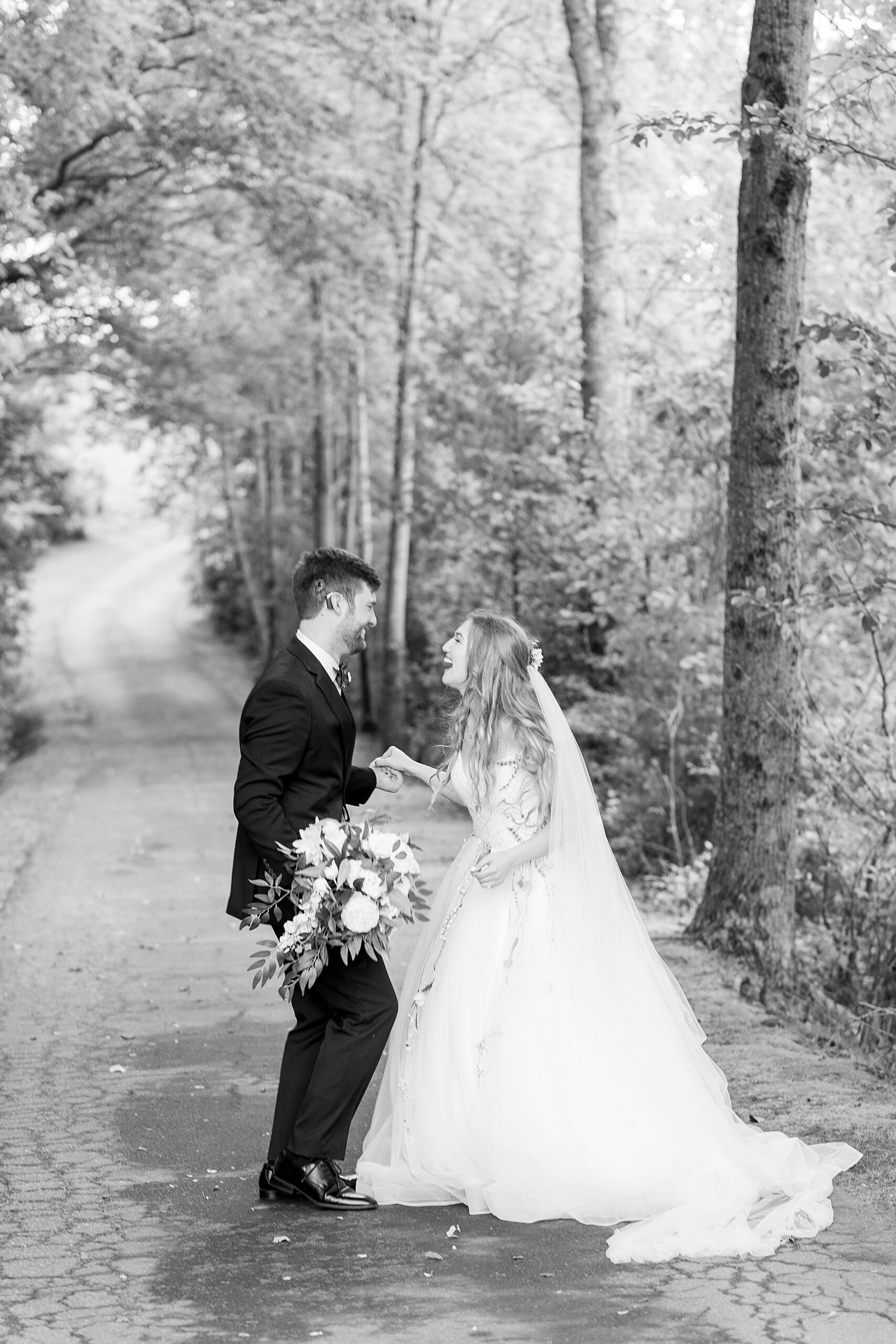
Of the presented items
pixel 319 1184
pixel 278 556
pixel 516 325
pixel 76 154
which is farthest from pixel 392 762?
pixel 278 556

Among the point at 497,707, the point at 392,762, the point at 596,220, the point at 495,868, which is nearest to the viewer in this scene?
the point at 495,868

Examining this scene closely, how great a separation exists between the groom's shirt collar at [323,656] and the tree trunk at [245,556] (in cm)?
3284

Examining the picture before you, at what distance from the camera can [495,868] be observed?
5.64 m

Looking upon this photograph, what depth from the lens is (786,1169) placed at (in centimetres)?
548

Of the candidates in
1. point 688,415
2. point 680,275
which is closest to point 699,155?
point 680,275

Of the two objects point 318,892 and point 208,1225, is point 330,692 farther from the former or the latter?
point 208,1225

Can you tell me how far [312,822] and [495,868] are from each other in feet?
2.43

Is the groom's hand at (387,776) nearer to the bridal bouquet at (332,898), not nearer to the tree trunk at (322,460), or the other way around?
the bridal bouquet at (332,898)

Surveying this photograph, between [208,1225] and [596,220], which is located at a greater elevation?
[596,220]

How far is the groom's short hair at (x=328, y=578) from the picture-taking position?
17.9ft

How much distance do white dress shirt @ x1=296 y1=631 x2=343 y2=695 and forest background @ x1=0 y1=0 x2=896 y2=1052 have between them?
9.59ft

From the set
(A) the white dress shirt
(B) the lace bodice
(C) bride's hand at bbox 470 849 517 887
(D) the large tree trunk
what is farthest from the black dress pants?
(D) the large tree trunk

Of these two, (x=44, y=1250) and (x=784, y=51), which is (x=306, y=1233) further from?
(x=784, y=51)

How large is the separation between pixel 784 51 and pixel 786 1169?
702 cm
